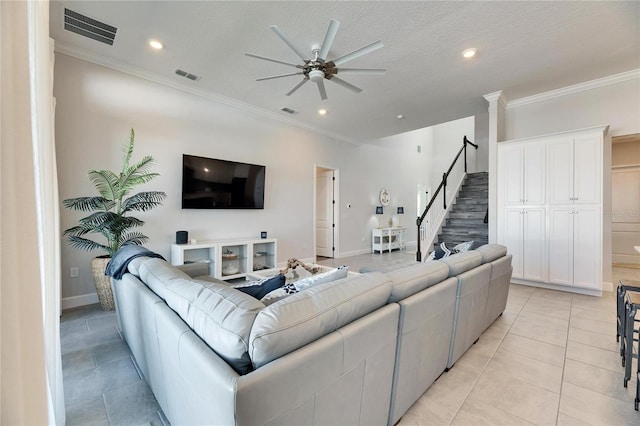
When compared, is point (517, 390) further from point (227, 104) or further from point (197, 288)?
point (227, 104)

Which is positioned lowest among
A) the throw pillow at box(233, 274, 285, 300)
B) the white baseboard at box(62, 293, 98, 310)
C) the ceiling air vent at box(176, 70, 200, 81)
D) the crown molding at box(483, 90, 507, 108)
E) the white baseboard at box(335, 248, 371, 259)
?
the white baseboard at box(335, 248, 371, 259)

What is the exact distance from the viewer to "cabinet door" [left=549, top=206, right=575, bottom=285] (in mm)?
3863

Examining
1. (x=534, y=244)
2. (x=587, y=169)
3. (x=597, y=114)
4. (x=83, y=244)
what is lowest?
(x=534, y=244)

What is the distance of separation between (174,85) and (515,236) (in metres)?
5.71

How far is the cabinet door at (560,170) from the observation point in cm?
385

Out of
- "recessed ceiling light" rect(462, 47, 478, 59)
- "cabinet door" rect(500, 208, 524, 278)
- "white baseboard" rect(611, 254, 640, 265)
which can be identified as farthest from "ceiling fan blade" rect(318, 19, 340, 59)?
"white baseboard" rect(611, 254, 640, 265)

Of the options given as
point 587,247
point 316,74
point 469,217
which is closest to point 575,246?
point 587,247

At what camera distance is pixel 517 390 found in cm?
180

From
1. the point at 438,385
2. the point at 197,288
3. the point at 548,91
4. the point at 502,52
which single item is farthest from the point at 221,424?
the point at 548,91

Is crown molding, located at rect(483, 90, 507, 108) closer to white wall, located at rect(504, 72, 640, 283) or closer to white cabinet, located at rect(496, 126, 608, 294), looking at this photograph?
white wall, located at rect(504, 72, 640, 283)

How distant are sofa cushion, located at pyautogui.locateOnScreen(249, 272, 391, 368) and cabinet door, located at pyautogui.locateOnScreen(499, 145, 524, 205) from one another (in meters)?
4.06

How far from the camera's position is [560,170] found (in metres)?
3.92

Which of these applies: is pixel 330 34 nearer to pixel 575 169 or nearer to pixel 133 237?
pixel 133 237

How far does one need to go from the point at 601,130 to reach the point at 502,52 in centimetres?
182
